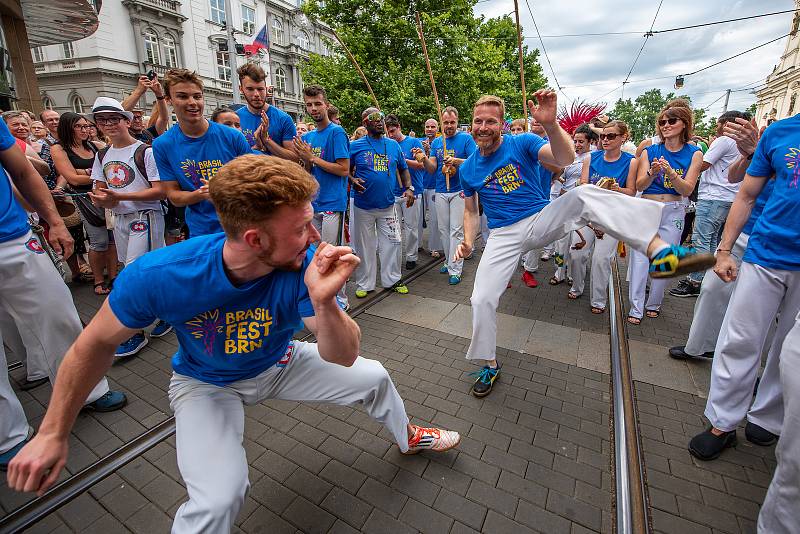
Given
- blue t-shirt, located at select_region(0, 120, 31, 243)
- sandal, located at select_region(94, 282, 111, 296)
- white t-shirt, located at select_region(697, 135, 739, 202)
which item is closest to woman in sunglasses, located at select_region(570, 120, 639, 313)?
white t-shirt, located at select_region(697, 135, 739, 202)

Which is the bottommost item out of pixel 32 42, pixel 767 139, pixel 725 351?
pixel 725 351

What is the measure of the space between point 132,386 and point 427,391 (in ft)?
8.70

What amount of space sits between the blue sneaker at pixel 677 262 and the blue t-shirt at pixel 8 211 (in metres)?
4.12

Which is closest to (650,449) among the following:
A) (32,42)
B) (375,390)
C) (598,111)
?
(375,390)

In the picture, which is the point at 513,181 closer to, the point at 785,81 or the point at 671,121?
the point at 671,121

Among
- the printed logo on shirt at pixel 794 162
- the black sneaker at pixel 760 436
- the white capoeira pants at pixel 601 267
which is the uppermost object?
the printed logo on shirt at pixel 794 162

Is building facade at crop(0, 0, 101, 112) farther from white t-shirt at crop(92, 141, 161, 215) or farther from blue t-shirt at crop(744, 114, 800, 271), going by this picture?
blue t-shirt at crop(744, 114, 800, 271)

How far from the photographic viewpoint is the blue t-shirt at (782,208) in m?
2.28

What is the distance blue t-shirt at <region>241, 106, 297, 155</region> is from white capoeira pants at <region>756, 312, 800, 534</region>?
466 centimetres

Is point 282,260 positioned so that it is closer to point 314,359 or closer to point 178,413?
point 314,359

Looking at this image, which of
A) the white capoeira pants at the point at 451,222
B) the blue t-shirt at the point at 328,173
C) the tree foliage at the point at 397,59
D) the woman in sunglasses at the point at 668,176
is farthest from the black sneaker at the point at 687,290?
the tree foliage at the point at 397,59

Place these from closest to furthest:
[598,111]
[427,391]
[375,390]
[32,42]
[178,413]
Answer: [178,413] → [375,390] → [427,391] → [598,111] → [32,42]

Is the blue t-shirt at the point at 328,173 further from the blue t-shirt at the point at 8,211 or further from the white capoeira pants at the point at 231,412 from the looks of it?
the white capoeira pants at the point at 231,412

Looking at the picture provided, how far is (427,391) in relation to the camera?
11.0ft
